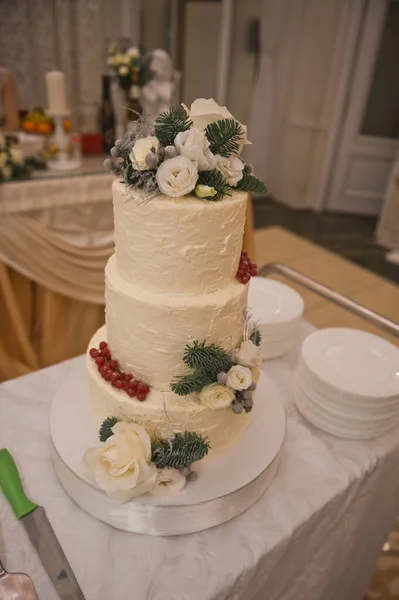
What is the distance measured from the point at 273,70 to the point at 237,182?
4955mm

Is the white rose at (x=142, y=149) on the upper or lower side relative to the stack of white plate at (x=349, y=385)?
upper

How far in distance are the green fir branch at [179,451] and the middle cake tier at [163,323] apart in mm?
106

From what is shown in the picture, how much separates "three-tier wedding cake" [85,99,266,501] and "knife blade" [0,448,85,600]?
0.49ft

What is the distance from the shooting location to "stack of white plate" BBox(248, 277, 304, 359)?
1.31 meters

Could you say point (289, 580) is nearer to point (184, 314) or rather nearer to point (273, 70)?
point (184, 314)

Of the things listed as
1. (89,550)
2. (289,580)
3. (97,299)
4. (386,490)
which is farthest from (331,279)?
(89,550)

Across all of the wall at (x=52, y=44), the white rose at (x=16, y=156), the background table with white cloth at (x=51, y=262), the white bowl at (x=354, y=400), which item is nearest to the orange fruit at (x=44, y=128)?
the background table with white cloth at (x=51, y=262)

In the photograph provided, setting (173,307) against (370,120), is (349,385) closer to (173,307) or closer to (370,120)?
(173,307)

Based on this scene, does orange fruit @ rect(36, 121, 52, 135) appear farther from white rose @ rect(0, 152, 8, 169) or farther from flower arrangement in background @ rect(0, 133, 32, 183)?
white rose @ rect(0, 152, 8, 169)

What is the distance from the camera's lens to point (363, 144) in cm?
500

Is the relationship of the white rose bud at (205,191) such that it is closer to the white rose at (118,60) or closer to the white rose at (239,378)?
the white rose at (239,378)

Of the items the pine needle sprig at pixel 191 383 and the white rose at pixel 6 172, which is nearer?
the pine needle sprig at pixel 191 383

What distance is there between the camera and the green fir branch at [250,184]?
2.62 feet

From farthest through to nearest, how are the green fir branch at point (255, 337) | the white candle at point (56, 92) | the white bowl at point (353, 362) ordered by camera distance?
the white candle at point (56, 92), the white bowl at point (353, 362), the green fir branch at point (255, 337)
